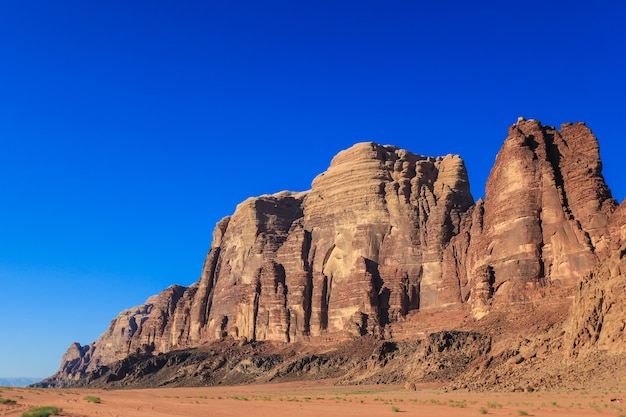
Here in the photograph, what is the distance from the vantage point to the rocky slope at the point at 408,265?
72500 millimetres

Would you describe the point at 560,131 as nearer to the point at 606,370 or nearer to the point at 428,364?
the point at 428,364

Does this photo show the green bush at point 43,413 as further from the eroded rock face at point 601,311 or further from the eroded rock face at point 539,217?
the eroded rock face at point 539,217

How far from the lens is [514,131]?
288 feet

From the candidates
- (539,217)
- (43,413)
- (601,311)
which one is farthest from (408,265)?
(43,413)

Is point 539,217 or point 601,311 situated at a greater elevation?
point 539,217

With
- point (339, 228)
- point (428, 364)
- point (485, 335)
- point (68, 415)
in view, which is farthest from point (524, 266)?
point (68, 415)

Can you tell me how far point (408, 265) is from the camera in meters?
108

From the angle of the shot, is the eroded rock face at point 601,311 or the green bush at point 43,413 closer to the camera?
the green bush at point 43,413

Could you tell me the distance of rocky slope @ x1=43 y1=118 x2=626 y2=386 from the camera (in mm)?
72500

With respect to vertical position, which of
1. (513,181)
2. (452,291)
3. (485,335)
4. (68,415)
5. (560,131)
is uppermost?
(560,131)

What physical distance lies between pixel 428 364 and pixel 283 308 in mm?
48041

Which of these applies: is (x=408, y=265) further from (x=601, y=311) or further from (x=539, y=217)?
(x=601, y=311)

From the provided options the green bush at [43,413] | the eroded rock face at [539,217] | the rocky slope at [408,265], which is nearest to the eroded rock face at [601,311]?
the rocky slope at [408,265]

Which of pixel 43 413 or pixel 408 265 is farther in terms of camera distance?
pixel 408 265
